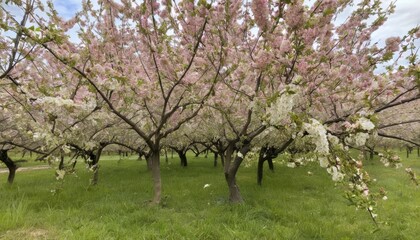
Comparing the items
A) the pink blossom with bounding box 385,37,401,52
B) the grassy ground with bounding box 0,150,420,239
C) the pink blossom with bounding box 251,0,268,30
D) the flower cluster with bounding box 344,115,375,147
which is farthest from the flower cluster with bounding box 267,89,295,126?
the pink blossom with bounding box 385,37,401,52

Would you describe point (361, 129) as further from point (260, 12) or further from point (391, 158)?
point (260, 12)

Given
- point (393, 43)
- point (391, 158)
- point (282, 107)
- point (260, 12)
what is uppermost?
point (260, 12)

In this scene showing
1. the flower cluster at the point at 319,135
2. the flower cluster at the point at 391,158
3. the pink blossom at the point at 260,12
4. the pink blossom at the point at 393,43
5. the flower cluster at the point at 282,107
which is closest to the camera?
the flower cluster at the point at 319,135

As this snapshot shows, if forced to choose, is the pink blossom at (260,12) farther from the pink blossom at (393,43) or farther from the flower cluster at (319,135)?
the pink blossom at (393,43)

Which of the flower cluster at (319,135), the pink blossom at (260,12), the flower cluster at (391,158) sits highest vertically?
the pink blossom at (260,12)

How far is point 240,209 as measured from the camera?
32.5 ft

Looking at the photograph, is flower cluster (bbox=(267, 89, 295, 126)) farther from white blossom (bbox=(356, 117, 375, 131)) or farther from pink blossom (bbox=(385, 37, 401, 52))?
pink blossom (bbox=(385, 37, 401, 52))

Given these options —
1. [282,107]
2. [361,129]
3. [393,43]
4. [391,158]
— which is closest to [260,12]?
[282,107]

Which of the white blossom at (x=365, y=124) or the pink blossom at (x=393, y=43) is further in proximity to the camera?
the pink blossom at (x=393, y=43)

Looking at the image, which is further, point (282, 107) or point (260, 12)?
point (260, 12)

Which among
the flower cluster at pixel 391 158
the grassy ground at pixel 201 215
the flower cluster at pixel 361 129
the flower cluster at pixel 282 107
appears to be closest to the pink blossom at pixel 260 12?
the flower cluster at pixel 282 107

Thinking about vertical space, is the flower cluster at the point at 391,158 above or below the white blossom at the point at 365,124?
below

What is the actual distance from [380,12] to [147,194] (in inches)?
417

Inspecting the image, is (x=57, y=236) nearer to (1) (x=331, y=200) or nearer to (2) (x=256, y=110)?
(2) (x=256, y=110)
